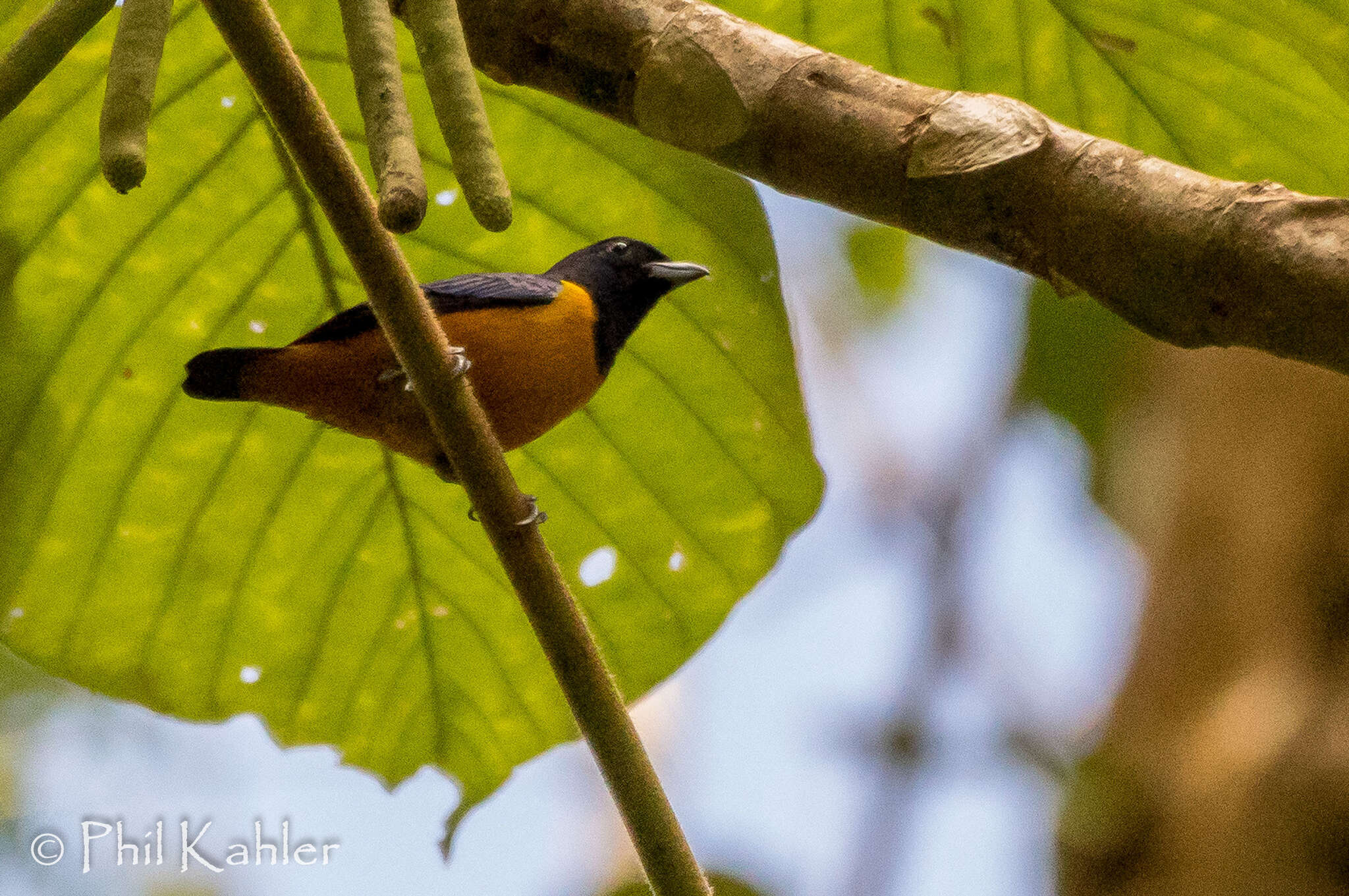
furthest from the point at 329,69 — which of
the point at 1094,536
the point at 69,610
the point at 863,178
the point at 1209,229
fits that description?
the point at 1094,536

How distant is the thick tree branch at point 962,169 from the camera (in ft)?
3.52

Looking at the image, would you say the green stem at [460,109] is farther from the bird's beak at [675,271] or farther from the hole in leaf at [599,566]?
the hole in leaf at [599,566]

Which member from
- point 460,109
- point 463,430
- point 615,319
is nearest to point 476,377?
point 615,319

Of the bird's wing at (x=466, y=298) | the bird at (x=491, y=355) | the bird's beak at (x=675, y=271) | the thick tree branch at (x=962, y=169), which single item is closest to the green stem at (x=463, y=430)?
the thick tree branch at (x=962, y=169)

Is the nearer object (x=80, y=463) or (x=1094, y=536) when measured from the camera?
(x=80, y=463)

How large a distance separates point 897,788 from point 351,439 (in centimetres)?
255

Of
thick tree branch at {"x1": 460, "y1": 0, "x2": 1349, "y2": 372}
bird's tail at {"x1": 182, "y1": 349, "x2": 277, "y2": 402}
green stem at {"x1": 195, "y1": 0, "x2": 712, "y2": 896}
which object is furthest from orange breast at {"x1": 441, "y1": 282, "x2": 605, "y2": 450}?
green stem at {"x1": 195, "y1": 0, "x2": 712, "y2": 896}

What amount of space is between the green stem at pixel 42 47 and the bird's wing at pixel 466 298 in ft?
3.25

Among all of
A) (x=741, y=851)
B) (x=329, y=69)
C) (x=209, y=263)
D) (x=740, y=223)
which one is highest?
(x=329, y=69)

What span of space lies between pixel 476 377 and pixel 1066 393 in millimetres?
2258

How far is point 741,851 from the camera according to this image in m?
5.63

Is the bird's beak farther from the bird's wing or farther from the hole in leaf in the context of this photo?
the hole in leaf

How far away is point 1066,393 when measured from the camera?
4059mm

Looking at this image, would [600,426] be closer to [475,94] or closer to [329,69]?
[329,69]
